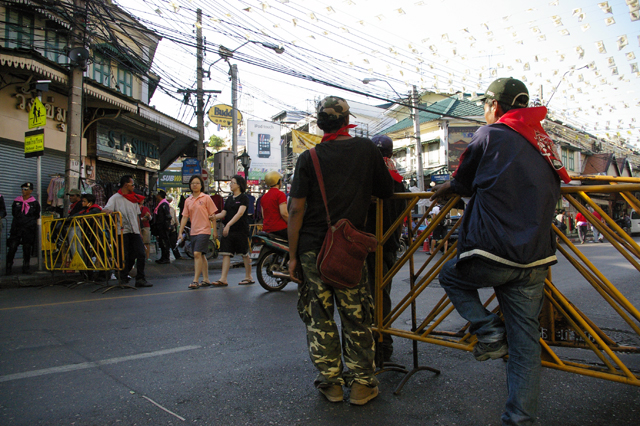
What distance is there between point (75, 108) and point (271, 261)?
560 cm

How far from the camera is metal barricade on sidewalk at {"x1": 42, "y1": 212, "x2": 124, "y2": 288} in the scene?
7098 millimetres

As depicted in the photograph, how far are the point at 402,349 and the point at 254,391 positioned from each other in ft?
4.65

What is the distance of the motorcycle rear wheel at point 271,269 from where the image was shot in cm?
671

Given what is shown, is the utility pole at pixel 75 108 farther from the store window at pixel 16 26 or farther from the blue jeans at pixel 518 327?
the blue jeans at pixel 518 327

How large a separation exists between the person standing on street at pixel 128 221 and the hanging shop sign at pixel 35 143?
239 cm

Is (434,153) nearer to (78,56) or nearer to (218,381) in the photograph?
(78,56)

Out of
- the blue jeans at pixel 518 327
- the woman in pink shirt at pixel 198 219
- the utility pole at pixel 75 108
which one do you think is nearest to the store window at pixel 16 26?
the utility pole at pixel 75 108

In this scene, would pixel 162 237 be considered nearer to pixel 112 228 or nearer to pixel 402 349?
pixel 112 228

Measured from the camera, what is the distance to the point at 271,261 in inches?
270

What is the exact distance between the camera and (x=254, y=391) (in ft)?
8.93

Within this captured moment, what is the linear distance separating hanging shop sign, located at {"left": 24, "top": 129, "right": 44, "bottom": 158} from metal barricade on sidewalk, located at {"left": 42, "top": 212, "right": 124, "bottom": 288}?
138 centimetres

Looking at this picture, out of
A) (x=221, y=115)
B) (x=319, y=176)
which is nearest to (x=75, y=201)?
(x=319, y=176)

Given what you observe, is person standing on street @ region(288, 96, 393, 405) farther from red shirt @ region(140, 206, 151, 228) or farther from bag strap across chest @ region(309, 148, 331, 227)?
red shirt @ region(140, 206, 151, 228)

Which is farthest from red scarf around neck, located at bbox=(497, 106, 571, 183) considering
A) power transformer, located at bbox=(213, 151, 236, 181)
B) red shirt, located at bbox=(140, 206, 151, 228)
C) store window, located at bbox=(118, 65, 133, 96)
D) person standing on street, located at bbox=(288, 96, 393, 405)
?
store window, located at bbox=(118, 65, 133, 96)
